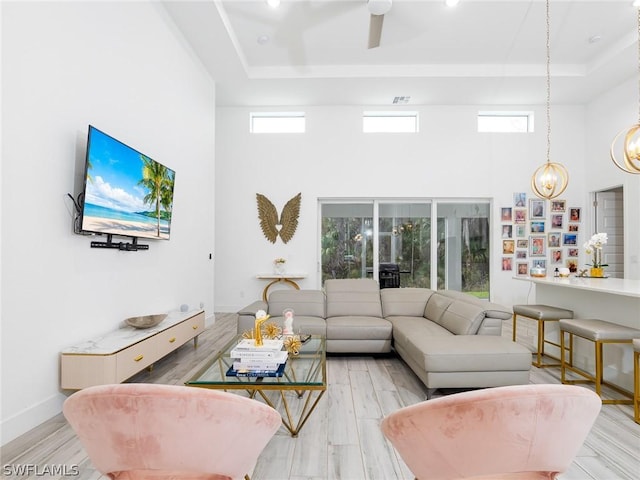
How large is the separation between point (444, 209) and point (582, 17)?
3.27m

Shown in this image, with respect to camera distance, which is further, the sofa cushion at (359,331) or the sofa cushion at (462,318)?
the sofa cushion at (359,331)

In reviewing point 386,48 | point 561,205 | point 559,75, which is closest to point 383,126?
point 386,48

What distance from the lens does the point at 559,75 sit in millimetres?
5129

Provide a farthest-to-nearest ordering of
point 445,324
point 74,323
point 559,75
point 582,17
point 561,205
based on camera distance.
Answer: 1. point 561,205
2. point 559,75
3. point 582,17
4. point 445,324
5. point 74,323

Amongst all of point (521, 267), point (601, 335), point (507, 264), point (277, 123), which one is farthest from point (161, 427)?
point (521, 267)

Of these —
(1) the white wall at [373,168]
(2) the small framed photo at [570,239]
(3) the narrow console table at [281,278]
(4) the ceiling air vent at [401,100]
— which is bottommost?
(3) the narrow console table at [281,278]

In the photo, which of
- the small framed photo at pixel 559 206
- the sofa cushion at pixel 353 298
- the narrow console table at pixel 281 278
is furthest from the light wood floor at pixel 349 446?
the small framed photo at pixel 559 206

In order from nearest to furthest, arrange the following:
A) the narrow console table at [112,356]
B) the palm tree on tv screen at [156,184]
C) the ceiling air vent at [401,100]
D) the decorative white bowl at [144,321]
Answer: the narrow console table at [112,356] → the decorative white bowl at [144,321] → the palm tree on tv screen at [156,184] → the ceiling air vent at [401,100]

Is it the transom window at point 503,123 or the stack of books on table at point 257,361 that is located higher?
the transom window at point 503,123

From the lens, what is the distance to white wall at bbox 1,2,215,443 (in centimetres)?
195

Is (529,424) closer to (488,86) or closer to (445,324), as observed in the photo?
(445,324)

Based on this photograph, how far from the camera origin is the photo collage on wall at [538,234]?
20.1 ft

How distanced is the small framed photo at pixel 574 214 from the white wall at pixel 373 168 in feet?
0.40

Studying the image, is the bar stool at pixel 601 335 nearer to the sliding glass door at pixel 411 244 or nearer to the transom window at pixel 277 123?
the sliding glass door at pixel 411 244
